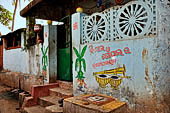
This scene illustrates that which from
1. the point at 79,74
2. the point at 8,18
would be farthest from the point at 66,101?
the point at 8,18

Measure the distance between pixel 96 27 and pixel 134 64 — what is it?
1.56 metres

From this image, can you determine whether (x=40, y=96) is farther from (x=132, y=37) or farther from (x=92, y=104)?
(x=132, y=37)

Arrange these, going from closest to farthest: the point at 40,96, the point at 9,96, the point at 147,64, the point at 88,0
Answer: the point at 147,64 < the point at 40,96 < the point at 88,0 < the point at 9,96

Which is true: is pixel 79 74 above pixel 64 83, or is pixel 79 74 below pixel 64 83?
above

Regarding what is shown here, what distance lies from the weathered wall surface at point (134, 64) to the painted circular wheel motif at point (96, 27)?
31mm

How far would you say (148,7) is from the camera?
294 cm

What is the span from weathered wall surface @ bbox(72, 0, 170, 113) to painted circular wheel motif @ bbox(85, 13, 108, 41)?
0.10ft

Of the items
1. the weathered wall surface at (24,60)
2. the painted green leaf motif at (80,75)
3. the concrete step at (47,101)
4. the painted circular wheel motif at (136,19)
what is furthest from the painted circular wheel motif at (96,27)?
the weathered wall surface at (24,60)

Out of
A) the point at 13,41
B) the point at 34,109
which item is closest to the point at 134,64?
the point at 34,109

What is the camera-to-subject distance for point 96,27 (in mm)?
3926

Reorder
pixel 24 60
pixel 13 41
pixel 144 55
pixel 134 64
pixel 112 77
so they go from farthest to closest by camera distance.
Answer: pixel 13 41, pixel 24 60, pixel 112 77, pixel 134 64, pixel 144 55

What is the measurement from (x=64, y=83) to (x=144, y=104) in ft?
11.2

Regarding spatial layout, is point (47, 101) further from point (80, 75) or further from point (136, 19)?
point (136, 19)

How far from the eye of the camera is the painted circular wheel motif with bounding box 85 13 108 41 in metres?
3.75
